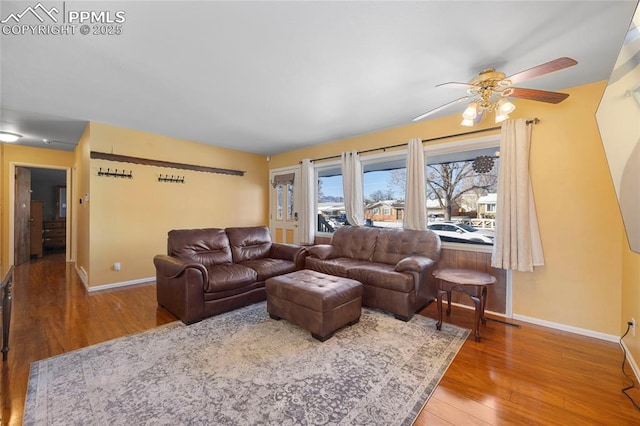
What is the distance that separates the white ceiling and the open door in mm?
2235

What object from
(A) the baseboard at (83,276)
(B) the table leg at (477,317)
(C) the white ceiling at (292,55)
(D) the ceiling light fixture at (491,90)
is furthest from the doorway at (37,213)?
(B) the table leg at (477,317)

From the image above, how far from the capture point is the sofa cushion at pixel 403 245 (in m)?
3.36

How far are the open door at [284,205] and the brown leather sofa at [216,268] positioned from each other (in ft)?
4.45

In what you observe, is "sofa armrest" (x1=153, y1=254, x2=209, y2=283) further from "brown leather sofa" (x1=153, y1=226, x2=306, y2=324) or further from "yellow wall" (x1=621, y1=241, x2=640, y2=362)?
"yellow wall" (x1=621, y1=241, x2=640, y2=362)

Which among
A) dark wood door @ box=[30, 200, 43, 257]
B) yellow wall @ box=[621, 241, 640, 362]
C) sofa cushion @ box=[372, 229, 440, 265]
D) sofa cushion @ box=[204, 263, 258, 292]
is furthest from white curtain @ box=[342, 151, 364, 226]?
dark wood door @ box=[30, 200, 43, 257]

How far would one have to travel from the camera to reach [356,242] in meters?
3.98

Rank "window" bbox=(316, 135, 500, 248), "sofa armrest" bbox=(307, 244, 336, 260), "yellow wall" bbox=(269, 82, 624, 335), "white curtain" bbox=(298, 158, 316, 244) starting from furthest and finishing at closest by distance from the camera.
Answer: "white curtain" bbox=(298, 158, 316, 244) → "sofa armrest" bbox=(307, 244, 336, 260) → "window" bbox=(316, 135, 500, 248) → "yellow wall" bbox=(269, 82, 624, 335)

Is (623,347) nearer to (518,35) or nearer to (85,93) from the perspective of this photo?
(518,35)

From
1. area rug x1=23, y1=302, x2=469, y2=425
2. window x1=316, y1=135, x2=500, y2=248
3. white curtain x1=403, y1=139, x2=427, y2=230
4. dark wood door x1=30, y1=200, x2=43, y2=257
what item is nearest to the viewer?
area rug x1=23, y1=302, x2=469, y2=425

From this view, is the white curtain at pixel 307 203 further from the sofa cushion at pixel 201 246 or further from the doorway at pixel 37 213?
the doorway at pixel 37 213

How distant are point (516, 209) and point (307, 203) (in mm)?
3282

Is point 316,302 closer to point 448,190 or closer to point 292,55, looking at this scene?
point 292,55

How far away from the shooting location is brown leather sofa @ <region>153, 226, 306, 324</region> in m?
2.72

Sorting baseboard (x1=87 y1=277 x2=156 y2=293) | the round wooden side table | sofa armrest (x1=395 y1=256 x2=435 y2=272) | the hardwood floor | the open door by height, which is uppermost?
the open door
